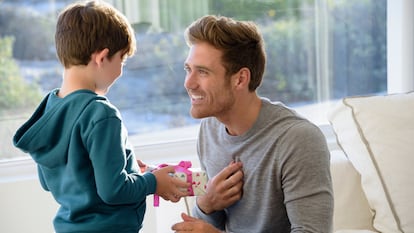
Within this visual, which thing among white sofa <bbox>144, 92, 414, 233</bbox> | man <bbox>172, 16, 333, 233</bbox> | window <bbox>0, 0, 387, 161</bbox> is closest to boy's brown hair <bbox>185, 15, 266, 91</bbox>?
man <bbox>172, 16, 333, 233</bbox>

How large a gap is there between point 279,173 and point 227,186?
162 mm

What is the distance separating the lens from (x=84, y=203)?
1.73m

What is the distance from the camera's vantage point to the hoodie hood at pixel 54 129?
1706mm

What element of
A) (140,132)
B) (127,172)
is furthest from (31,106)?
(127,172)

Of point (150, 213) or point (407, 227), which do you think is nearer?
point (407, 227)

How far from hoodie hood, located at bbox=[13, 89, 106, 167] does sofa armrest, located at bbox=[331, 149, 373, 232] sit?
95 centimetres

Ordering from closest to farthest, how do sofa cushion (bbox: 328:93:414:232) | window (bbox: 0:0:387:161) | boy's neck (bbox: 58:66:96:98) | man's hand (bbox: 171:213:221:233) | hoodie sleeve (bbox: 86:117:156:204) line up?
hoodie sleeve (bbox: 86:117:156:204)
boy's neck (bbox: 58:66:96:98)
man's hand (bbox: 171:213:221:233)
sofa cushion (bbox: 328:93:414:232)
window (bbox: 0:0:387:161)

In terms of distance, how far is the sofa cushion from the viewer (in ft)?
7.26

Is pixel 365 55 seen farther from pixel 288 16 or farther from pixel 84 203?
pixel 84 203

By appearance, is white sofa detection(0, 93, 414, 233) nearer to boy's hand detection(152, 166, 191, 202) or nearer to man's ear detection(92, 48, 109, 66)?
boy's hand detection(152, 166, 191, 202)

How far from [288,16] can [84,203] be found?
1.60 meters

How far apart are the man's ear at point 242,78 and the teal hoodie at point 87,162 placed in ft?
1.20

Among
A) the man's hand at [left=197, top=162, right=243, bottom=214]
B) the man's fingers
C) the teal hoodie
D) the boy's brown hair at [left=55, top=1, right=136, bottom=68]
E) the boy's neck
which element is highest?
the boy's brown hair at [left=55, top=1, right=136, bottom=68]

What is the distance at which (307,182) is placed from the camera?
1.80 m
